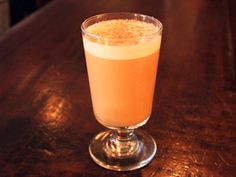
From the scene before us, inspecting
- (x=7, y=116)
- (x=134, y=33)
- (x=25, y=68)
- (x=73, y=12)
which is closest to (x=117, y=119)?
(x=134, y=33)

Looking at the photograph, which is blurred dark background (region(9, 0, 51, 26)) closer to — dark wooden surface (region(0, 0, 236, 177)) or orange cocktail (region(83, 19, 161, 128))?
dark wooden surface (region(0, 0, 236, 177))

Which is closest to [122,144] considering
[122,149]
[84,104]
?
[122,149]

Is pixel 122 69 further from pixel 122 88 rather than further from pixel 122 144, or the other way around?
pixel 122 144

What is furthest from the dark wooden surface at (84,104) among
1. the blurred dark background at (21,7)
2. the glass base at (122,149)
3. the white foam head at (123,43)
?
the blurred dark background at (21,7)

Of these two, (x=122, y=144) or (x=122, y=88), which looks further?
(x=122, y=144)

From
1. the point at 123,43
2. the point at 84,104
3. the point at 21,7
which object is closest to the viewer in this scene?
the point at 123,43

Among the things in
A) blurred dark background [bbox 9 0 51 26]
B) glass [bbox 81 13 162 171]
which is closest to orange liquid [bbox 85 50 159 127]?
glass [bbox 81 13 162 171]

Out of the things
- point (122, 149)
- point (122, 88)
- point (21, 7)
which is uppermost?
point (122, 88)
